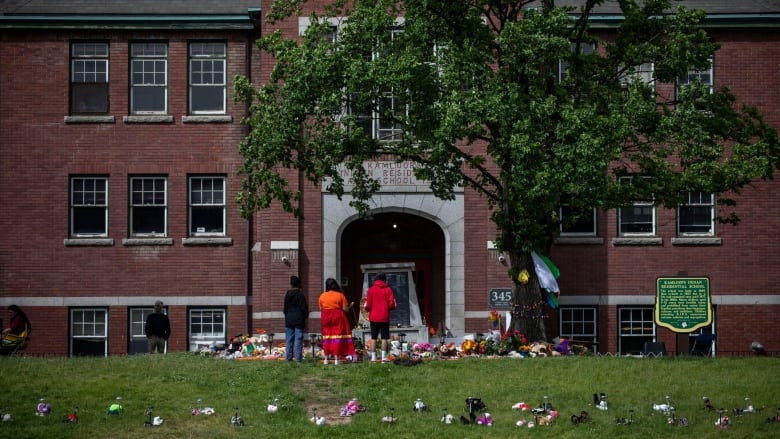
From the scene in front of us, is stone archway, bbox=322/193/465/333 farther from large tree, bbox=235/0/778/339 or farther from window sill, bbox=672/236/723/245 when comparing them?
window sill, bbox=672/236/723/245

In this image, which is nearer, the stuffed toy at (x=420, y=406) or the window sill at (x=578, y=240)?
the stuffed toy at (x=420, y=406)

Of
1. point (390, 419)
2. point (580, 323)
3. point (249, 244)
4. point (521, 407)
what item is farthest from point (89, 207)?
point (521, 407)

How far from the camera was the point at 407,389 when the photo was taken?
22.4 m

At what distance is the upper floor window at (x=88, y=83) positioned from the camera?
35.5 meters

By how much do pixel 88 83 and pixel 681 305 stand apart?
1747 centimetres

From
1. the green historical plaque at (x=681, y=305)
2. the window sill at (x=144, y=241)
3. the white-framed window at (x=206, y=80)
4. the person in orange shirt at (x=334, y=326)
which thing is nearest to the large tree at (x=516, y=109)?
the green historical plaque at (x=681, y=305)

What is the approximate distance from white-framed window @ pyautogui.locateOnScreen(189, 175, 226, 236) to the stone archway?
11.3 ft

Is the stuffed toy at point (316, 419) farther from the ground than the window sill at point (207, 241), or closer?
closer

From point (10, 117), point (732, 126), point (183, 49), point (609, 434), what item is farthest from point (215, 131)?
point (609, 434)

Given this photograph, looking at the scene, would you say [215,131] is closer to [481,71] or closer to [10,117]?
[10,117]

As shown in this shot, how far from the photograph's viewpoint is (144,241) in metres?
35.2

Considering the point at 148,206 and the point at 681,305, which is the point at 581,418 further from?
the point at 148,206

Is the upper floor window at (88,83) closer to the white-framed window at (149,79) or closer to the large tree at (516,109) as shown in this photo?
the white-framed window at (149,79)

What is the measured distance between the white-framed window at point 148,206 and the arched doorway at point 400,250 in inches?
198
